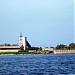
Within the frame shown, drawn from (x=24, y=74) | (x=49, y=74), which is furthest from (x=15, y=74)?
(x=49, y=74)

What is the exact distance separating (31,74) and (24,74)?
1004mm

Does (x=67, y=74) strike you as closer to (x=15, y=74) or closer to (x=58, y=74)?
(x=58, y=74)

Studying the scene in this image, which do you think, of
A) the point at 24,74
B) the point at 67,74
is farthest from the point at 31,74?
the point at 67,74

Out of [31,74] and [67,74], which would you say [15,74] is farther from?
[67,74]

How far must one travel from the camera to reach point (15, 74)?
56531 millimetres

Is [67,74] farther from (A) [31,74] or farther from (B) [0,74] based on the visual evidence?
(B) [0,74]

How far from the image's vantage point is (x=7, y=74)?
57062mm

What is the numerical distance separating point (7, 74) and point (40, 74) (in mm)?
4576

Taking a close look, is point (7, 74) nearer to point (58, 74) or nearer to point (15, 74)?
point (15, 74)

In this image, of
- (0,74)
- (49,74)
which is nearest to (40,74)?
(49,74)

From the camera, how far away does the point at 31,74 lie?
5688cm

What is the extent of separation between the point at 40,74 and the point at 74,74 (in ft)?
15.2

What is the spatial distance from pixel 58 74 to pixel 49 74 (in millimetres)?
1228

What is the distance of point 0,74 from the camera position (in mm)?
57125
